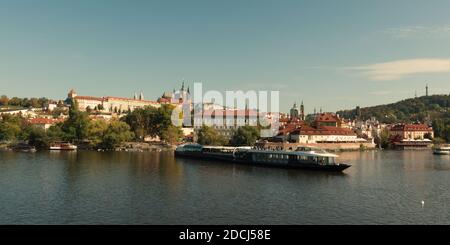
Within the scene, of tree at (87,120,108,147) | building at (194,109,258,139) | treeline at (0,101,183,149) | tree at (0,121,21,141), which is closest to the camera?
treeline at (0,101,183,149)

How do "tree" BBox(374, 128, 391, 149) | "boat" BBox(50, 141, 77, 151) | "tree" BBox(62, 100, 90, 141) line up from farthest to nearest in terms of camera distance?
"tree" BBox(374, 128, 391, 149)
"tree" BBox(62, 100, 90, 141)
"boat" BBox(50, 141, 77, 151)

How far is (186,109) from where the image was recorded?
168 m

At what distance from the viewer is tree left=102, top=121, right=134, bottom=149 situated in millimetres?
109750

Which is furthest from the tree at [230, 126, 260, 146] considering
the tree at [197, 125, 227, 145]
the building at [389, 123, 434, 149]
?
the building at [389, 123, 434, 149]

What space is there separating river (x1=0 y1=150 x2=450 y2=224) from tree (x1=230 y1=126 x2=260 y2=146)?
171ft

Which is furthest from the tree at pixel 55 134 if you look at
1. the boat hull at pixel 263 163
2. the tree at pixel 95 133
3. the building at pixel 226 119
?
the building at pixel 226 119

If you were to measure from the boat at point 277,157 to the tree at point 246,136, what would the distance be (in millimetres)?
23583

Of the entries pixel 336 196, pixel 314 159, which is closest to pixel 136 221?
pixel 336 196

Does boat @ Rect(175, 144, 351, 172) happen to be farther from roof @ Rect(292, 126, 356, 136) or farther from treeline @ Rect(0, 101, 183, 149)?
roof @ Rect(292, 126, 356, 136)

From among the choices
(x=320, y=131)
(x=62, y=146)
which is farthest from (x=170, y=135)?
(x=320, y=131)

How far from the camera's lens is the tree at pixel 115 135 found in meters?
110

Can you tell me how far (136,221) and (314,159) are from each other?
3777 cm

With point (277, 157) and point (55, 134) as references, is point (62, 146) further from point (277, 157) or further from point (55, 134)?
point (277, 157)
